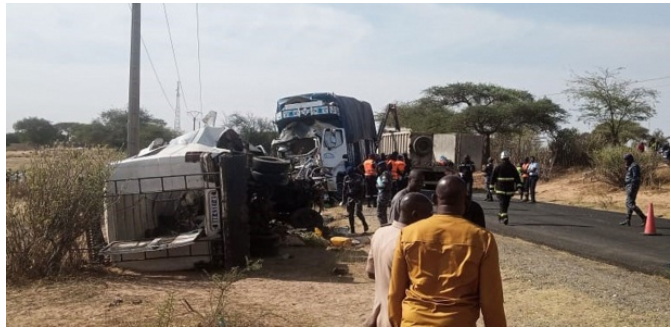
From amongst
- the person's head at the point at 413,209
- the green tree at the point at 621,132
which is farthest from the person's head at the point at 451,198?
the green tree at the point at 621,132

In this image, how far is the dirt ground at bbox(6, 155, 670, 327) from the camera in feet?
21.9

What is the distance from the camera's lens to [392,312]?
3.82 m

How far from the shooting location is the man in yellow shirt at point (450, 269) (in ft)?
11.5

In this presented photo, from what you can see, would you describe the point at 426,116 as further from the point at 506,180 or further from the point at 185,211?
the point at 185,211

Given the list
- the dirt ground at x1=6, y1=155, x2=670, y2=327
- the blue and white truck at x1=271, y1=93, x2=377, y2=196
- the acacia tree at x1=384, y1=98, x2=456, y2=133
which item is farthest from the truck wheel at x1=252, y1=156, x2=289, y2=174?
the acacia tree at x1=384, y1=98, x2=456, y2=133

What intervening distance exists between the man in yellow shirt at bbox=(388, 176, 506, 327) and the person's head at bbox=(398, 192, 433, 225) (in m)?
0.80

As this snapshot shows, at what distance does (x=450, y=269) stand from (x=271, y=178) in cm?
804

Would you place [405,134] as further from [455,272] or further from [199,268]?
[455,272]

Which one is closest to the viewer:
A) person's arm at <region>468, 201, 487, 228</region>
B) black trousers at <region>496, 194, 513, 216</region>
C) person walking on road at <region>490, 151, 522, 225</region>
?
person's arm at <region>468, 201, 487, 228</region>

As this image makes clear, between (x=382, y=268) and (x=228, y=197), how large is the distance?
17.5 feet

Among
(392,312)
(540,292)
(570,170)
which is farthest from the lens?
(570,170)

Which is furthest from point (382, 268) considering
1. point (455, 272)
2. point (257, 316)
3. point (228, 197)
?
point (228, 197)

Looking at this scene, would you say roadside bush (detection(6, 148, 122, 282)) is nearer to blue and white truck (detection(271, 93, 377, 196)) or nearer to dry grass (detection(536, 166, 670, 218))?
blue and white truck (detection(271, 93, 377, 196))

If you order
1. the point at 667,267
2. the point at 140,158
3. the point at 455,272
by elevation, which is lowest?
the point at 667,267
